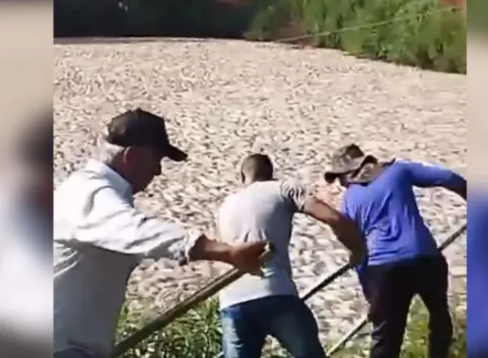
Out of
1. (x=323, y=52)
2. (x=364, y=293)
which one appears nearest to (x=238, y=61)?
(x=323, y=52)

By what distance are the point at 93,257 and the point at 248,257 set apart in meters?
0.23

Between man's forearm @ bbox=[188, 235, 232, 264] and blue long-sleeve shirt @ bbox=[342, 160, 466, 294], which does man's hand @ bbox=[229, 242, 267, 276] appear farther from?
blue long-sleeve shirt @ bbox=[342, 160, 466, 294]

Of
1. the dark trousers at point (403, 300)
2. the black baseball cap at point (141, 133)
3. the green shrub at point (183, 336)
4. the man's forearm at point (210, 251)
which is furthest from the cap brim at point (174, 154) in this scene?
the dark trousers at point (403, 300)

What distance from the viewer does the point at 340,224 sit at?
4.35 feet

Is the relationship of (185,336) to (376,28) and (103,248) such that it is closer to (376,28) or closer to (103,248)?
A: (103,248)

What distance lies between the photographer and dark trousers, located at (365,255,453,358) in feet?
4.34

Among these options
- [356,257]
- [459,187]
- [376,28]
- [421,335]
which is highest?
[376,28]

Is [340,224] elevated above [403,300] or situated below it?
above

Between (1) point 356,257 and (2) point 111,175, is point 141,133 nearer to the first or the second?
(2) point 111,175

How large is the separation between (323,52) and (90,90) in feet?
1.16

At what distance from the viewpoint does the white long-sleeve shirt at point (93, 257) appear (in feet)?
4.25

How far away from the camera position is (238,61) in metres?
1.33

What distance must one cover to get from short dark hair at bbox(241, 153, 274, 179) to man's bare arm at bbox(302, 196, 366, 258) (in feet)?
0.24

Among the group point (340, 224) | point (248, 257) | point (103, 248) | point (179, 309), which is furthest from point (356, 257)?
point (103, 248)
